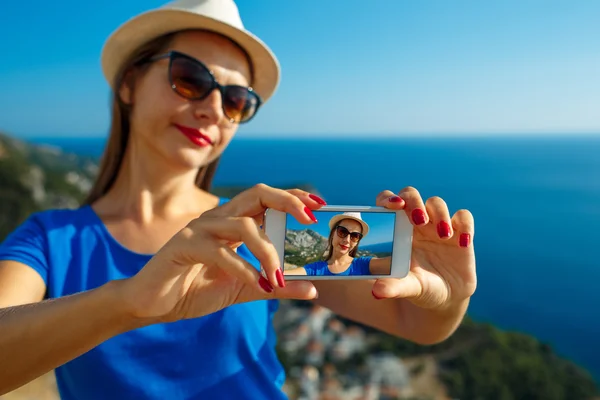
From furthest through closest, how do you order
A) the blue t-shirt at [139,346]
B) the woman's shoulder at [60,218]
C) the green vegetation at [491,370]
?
the green vegetation at [491,370] → the woman's shoulder at [60,218] → the blue t-shirt at [139,346]

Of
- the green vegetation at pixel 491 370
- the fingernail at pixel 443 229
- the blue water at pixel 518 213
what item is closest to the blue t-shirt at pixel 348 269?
the fingernail at pixel 443 229

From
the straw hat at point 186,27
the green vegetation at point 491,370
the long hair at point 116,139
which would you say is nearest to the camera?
the straw hat at point 186,27

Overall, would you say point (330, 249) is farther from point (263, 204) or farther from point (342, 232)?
point (263, 204)

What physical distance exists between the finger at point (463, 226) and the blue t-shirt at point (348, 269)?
306 mm

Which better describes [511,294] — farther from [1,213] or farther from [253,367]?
[253,367]

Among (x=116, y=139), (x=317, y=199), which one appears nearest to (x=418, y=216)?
(x=317, y=199)

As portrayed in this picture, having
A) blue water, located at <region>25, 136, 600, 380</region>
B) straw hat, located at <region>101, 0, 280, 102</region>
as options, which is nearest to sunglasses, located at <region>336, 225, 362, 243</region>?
straw hat, located at <region>101, 0, 280, 102</region>

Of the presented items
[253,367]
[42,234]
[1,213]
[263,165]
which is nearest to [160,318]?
[253,367]

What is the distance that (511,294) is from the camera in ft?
126

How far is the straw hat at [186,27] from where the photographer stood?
74.2 inches

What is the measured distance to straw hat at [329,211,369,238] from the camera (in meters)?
1.20

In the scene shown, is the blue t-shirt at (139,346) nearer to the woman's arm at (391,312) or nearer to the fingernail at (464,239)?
the woman's arm at (391,312)

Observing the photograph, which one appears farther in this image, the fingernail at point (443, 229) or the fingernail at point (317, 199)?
the fingernail at point (443, 229)

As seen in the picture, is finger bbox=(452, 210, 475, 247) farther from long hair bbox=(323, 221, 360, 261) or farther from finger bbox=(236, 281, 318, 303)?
finger bbox=(236, 281, 318, 303)
